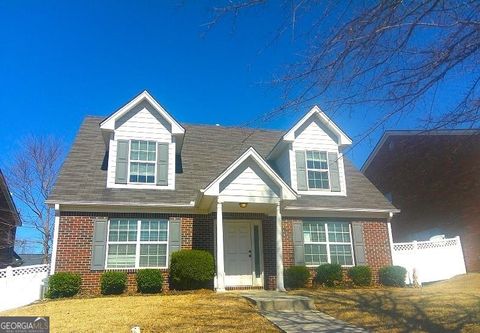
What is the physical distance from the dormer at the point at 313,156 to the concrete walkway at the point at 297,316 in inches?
252

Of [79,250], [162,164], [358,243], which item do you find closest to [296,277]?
[358,243]

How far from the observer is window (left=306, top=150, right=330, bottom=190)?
15.5 m

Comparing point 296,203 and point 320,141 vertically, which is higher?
point 320,141

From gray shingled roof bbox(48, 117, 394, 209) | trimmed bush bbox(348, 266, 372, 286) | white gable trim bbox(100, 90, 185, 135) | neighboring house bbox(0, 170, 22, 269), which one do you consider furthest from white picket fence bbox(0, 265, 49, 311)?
neighboring house bbox(0, 170, 22, 269)

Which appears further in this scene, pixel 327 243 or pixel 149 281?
pixel 327 243

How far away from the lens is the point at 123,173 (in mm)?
13742

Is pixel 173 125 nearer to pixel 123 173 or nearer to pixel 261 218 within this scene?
pixel 123 173

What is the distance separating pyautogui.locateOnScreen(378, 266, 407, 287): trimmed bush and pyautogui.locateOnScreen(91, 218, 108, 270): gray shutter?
9.25 meters

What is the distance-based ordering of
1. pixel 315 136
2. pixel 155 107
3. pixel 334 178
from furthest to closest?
pixel 315 136 < pixel 334 178 < pixel 155 107

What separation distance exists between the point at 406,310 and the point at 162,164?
8902 mm

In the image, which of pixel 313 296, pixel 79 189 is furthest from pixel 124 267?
pixel 313 296

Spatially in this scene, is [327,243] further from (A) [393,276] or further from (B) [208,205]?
(B) [208,205]

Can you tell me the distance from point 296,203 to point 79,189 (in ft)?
23.6

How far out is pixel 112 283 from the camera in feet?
39.1
